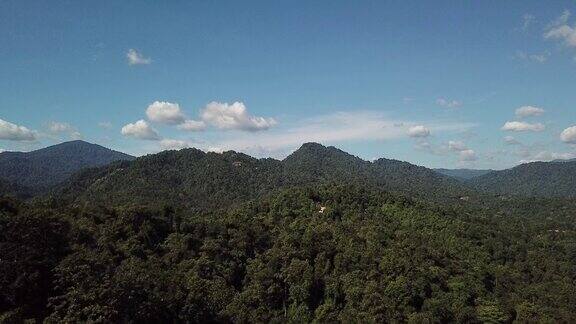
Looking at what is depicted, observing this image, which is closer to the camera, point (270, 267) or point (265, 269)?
point (265, 269)

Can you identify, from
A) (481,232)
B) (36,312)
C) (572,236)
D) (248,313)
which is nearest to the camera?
(36,312)

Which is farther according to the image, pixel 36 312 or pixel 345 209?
pixel 345 209

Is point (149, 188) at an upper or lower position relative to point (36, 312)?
upper

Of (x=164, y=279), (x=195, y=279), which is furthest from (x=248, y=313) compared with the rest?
(x=164, y=279)

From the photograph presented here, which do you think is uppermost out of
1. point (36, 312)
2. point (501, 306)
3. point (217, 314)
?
point (36, 312)

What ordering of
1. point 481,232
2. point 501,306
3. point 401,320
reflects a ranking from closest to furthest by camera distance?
point 401,320
point 501,306
point 481,232

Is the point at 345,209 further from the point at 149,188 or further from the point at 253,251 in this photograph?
the point at 149,188
